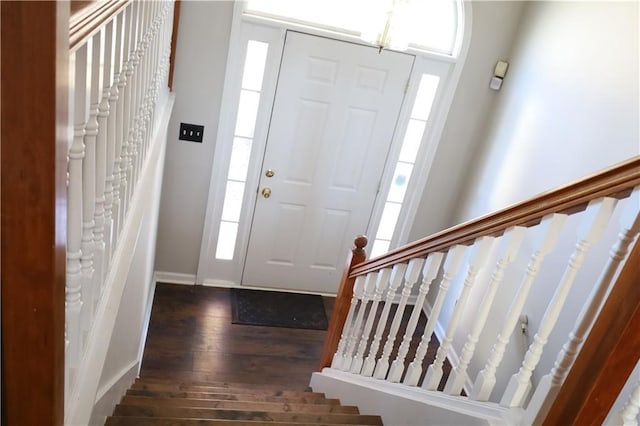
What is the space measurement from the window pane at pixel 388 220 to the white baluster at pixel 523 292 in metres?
2.48

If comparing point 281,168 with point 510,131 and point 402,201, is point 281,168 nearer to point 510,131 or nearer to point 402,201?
point 402,201

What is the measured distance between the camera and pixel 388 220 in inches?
159

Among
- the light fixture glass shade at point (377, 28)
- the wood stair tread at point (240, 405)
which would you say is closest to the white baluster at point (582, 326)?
the wood stair tread at point (240, 405)

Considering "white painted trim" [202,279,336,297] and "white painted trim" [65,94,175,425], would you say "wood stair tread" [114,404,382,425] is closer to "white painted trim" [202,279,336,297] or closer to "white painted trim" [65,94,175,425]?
"white painted trim" [65,94,175,425]

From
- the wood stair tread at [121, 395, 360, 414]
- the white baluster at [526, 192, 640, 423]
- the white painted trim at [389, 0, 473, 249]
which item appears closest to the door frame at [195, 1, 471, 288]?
the white painted trim at [389, 0, 473, 249]

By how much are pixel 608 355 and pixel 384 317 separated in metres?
1.20

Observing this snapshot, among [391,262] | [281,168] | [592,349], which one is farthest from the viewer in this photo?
[281,168]

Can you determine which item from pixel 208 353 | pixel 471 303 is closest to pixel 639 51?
pixel 471 303

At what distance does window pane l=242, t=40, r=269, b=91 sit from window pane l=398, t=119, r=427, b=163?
1150 millimetres

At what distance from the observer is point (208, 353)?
3314 mm

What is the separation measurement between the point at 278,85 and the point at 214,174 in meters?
0.78

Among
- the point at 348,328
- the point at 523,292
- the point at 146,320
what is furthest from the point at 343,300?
the point at 146,320

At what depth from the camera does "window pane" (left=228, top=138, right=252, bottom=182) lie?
3580 mm

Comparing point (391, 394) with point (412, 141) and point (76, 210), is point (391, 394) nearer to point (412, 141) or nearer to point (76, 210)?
point (76, 210)
